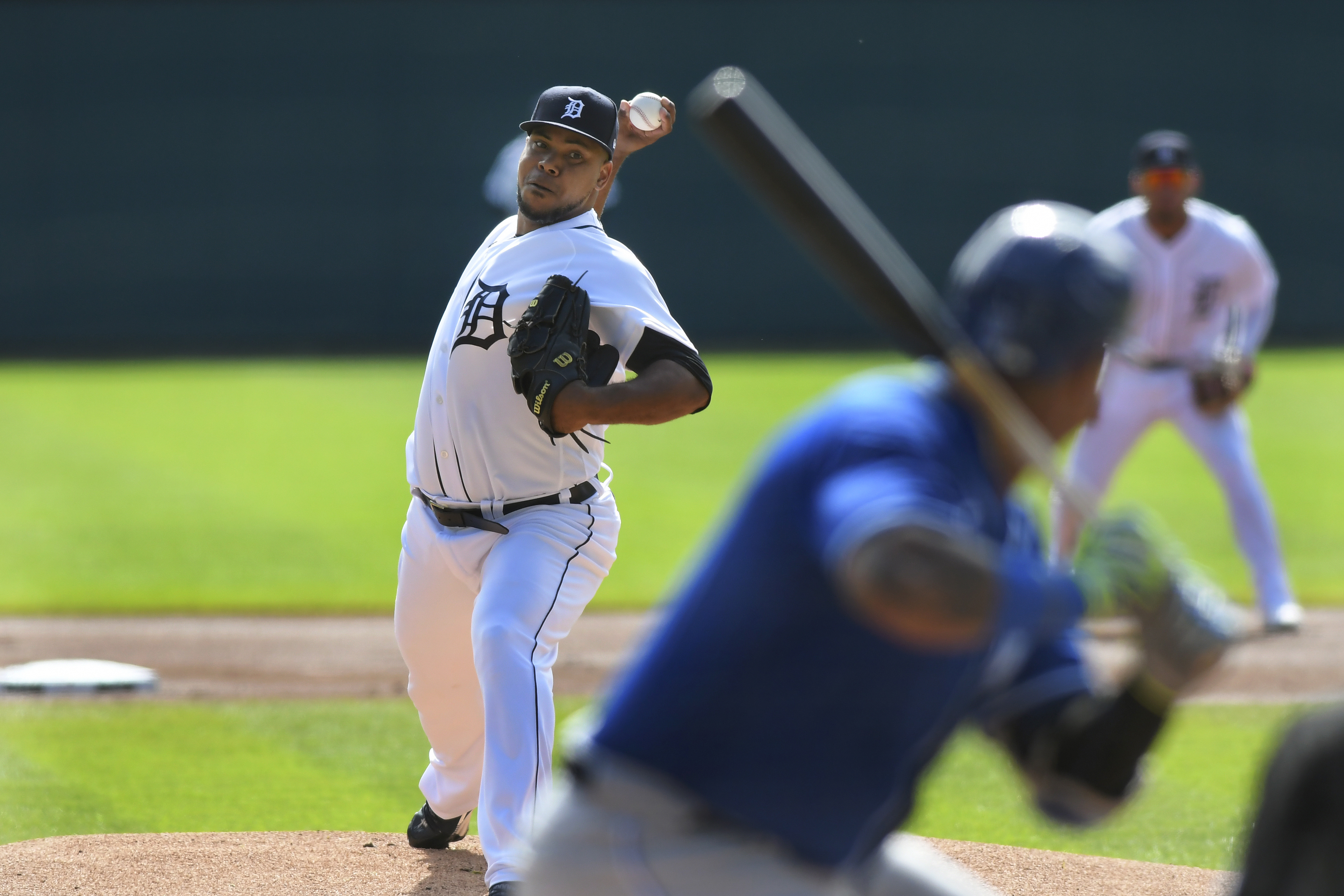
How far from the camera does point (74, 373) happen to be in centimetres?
2272

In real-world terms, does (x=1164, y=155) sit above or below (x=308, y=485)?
above

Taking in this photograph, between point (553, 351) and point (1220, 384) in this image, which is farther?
point (1220, 384)

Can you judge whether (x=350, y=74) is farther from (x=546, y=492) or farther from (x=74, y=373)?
(x=546, y=492)

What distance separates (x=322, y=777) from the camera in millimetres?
5906

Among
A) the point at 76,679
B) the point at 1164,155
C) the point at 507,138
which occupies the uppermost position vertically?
the point at 1164,155

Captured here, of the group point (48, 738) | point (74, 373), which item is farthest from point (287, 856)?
point (74, 373)

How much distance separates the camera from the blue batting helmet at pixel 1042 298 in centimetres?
221

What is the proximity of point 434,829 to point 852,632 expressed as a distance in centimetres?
297

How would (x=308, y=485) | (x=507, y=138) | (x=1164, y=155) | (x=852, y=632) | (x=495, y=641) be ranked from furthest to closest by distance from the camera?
1. (x=507, y=138)
2. (x=308, y=485)
3. (x=1164, y=155)
4. (x=495, y=641)
5. (x=852, y=632)

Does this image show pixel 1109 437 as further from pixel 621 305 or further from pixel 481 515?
pixel 481 515

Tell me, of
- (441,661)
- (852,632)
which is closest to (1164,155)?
(441,661)

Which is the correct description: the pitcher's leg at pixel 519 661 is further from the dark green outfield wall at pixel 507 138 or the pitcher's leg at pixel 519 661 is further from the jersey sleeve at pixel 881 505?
the dark green outfield wall at pixel 507 138

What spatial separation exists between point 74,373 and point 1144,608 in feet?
73.5

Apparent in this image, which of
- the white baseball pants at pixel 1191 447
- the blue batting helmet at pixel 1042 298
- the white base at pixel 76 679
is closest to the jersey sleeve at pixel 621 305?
the blue batting helmet at pixel 1042 298
